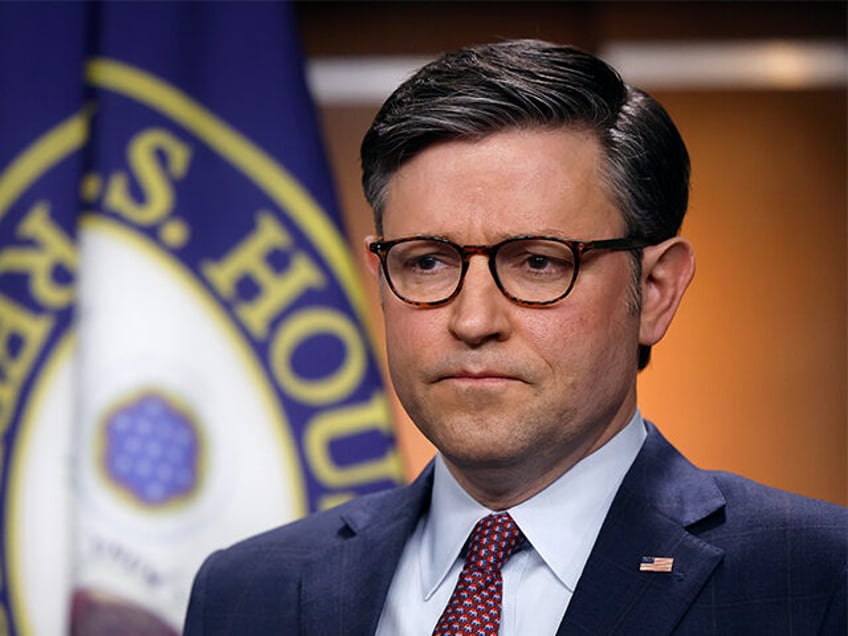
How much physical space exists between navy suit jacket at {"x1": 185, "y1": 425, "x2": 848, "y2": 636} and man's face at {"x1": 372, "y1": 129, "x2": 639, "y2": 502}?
12 cm

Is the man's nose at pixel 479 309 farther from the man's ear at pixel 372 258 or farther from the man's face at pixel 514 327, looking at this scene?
the man's ear at pixel 372 258

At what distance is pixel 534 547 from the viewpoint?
1.40 m

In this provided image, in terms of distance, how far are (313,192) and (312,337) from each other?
31 centimetres

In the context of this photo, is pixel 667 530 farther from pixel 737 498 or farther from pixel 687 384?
pixel 687 384

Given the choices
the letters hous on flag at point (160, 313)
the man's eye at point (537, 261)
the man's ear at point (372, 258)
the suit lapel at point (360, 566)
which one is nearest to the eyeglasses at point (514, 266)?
the man's eye at point (537, 261)

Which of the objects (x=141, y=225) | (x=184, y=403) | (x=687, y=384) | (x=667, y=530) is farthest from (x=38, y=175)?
(x=667, y=530)

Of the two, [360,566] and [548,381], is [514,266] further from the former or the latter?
[360,566]

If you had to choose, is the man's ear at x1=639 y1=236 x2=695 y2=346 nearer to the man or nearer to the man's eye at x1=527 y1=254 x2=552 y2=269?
the man

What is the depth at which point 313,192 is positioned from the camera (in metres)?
2.63

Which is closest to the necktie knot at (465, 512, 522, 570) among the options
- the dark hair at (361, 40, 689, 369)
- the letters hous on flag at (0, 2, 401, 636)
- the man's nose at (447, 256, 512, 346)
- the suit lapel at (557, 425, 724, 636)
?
the suit lapel at (557, 425, 724, 636)

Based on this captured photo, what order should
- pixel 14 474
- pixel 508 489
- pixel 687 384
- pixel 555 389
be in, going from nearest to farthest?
pixel 555 389
pixel 508 489
pixel 14 474
pixel 687 384

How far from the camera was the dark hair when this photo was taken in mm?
1380

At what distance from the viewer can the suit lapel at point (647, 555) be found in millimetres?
1301

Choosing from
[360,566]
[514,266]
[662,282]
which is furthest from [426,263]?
[360,566]
